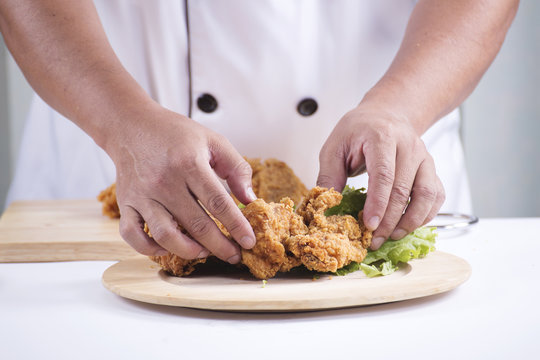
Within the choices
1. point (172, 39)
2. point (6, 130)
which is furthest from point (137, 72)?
point (6, 130)

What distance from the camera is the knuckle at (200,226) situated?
4.87 feet

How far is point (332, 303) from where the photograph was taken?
1283 mm

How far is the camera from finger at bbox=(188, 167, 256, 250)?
1.46 meters

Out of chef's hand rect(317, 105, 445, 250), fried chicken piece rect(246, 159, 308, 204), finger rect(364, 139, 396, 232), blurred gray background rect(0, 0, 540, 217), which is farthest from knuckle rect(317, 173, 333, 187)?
blurred gray background rect(0, 0, 540, 217)

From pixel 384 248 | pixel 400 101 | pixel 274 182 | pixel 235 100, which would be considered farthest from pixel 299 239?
pixel 235 100

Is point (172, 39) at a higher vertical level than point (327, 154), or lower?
higher

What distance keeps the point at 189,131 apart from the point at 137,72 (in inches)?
47.3

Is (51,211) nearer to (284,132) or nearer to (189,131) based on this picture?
(284,132)

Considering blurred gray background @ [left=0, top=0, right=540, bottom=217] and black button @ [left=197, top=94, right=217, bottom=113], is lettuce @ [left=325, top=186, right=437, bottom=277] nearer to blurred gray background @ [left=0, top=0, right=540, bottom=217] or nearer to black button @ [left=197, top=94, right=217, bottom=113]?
black button @ [left=197, top=94, right=217, bottom=113]

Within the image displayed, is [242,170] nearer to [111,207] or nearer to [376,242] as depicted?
[376,242]

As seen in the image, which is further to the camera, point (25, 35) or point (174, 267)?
point (25, 35)

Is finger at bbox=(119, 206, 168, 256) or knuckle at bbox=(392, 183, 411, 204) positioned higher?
knuckle at bbox=(392, 183, 411, 204)

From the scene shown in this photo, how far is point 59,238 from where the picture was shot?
2074 millimetres

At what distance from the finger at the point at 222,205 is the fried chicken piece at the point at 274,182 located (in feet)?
2.85
